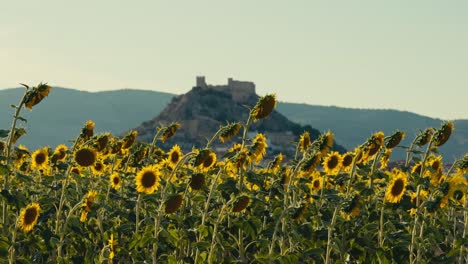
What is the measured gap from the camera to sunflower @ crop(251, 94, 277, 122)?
28.5ft

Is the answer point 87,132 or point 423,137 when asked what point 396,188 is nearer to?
point 423,137

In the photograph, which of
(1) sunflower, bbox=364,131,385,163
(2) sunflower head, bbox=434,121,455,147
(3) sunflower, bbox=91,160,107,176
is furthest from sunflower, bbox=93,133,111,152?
(2) sunflower head, bbox=434,121,455,147

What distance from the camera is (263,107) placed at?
871 centimetres

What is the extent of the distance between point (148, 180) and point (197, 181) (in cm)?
77

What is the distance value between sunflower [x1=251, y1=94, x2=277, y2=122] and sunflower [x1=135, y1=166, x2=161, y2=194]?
4.53 ft

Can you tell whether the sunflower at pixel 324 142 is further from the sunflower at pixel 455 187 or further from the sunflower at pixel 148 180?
the sunflower at pixel 148 180

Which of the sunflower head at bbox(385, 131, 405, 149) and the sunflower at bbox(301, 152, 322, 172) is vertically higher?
the sunflower head at bbox(385, 131, 405, 149)

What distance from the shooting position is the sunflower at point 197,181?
28.7 ft

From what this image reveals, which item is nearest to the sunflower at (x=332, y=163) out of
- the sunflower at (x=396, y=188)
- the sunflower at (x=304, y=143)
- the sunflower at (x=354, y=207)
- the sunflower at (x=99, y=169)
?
the sunflower at (x=304, y=143)

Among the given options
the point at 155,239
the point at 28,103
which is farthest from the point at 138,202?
the point at 28,103

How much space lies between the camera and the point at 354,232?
32.4 ft

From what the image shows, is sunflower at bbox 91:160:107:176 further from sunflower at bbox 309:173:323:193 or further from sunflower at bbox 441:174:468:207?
sunflower at bbox 441:174:468:207

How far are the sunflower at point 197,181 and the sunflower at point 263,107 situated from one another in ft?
2.69

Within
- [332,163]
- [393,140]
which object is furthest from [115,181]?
[393,140]
